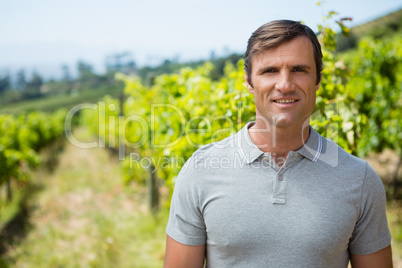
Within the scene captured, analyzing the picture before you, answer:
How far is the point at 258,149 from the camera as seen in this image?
1.36m

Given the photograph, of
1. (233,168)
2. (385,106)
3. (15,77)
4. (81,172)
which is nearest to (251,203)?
(233,168)

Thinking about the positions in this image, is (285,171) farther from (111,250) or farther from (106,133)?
(106,133)

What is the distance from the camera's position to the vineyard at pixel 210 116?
2168 mm

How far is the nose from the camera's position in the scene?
4.15 ft

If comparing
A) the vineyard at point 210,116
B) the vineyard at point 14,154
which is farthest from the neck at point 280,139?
the vineyard at point 14,154

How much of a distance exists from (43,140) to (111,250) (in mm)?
10135

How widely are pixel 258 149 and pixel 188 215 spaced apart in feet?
1.34

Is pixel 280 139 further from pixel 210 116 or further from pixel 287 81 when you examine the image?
pixel 210 116

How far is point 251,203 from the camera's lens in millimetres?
1241

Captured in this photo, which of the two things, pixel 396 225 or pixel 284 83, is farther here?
pixel 396 225

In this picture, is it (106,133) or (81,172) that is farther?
(106,133)

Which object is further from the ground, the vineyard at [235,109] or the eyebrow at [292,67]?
the eyebrow at [292,67]

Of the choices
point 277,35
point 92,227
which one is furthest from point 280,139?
point 92,227

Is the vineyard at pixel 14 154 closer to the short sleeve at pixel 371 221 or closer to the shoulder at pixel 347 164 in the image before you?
the shoulder at pixel 347 164
